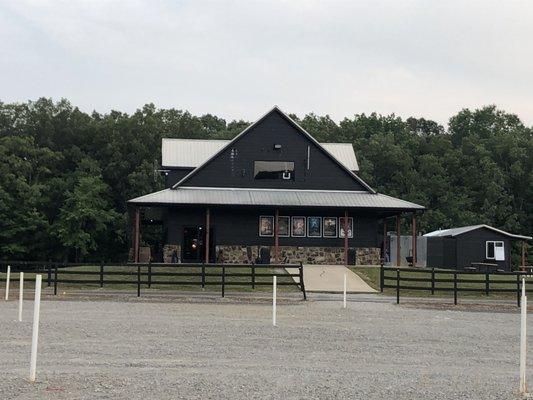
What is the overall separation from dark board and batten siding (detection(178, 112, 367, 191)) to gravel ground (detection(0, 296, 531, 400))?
20553 mm

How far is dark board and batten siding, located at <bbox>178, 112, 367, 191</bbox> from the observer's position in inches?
1535

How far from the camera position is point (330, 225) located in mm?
38188

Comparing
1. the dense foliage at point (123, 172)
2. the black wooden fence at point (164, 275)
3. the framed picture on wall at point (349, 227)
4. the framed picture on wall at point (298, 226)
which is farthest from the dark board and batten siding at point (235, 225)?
the dense foliage at point (123, 172)

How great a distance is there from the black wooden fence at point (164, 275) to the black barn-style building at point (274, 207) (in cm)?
507

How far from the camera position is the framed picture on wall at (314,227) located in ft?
125

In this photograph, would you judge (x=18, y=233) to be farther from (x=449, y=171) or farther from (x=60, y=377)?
(x=60, y=377)

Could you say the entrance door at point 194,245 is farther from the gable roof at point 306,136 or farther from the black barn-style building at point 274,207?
the gable roof at point 306,136

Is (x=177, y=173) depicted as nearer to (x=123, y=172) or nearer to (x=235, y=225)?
(x=235, y=225)

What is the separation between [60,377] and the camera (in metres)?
8.81

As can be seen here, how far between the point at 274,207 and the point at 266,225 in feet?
8.76

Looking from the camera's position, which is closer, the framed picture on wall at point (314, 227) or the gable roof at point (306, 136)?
the framed picture on wall at point (314, 227)

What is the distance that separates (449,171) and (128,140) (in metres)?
33.6

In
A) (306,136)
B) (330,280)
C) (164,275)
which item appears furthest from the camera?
(306,136)

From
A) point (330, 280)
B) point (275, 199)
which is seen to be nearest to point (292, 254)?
point (275, 199)
